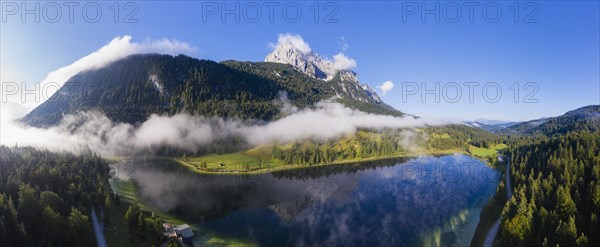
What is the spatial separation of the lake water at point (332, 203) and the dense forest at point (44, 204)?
22957 mm

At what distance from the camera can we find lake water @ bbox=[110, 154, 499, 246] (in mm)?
79000

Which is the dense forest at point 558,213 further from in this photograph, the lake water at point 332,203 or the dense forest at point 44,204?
the dense forest at point 44,204

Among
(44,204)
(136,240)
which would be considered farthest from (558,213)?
(44,204)

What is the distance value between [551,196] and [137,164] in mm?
194375

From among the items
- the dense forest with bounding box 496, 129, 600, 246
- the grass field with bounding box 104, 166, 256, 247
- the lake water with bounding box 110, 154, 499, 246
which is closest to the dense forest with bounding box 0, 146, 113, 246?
the grass field with bounding box 104, 166, 256, 247

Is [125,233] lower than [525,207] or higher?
lower

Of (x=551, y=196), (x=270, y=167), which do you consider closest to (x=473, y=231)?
(x=551, y=196)

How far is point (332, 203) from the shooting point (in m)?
107

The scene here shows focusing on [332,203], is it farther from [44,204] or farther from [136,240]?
[44,204]

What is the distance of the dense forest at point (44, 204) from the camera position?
Answer: 62.7m

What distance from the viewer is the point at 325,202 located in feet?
356

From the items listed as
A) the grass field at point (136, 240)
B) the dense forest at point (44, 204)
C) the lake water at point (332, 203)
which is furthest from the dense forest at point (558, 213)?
the dense forest at point (44, 204)

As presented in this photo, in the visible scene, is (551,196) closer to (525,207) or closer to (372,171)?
(525,207)

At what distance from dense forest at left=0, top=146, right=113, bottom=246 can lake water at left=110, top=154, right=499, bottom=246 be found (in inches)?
904
